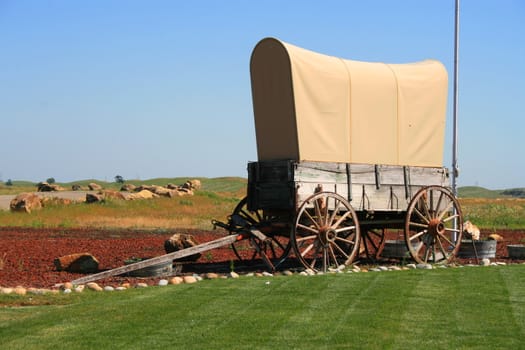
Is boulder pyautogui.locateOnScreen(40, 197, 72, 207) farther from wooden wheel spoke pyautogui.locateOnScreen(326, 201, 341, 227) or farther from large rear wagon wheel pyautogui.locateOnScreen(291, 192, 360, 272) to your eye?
wooden wheel spoke pyautogui.locateOnScreen(326, 201, 341, 227)

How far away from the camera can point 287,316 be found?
29.2 ft

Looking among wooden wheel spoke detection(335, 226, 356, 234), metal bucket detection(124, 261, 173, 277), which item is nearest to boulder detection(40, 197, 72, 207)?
metal bucket detection(124, 261, 173, 277)

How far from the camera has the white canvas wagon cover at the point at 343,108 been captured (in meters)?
13.9

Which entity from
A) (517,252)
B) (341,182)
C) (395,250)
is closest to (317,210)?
(341,182)

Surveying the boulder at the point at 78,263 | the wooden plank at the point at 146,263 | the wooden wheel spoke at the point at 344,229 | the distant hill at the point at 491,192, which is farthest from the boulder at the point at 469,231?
the distant hill at the point at 491,192

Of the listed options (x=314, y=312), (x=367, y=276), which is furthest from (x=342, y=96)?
(x=314, y=312)

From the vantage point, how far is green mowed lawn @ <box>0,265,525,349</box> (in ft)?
25.4

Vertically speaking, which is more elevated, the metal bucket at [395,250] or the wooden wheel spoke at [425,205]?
the wooden wheel spoke at [425,205]

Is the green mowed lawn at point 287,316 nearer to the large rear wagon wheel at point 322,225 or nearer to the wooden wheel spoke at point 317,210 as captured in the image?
the large rear wagon wheel at point 322,225

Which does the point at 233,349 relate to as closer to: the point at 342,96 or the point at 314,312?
the point at 314,312

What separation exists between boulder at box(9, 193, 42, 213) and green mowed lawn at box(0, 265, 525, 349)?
2395 centimetres

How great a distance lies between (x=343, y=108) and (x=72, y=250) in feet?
24.9

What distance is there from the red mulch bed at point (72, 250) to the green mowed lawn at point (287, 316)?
239 cm

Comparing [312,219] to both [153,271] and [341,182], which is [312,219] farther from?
[153,271]
